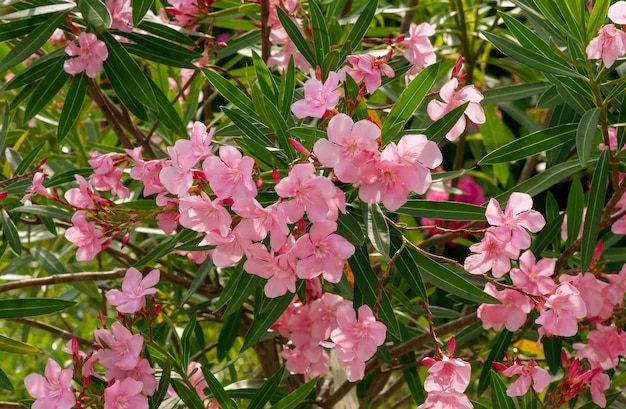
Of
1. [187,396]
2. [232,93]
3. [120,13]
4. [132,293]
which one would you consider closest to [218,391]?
[187,396]

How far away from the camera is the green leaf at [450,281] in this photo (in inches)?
49.5

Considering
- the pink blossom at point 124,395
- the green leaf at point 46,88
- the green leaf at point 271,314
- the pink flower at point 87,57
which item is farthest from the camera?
the green leaf at point 46,88

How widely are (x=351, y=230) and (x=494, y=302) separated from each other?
0.26 m

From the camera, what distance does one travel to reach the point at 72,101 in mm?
1580

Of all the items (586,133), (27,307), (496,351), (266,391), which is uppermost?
(586,133)

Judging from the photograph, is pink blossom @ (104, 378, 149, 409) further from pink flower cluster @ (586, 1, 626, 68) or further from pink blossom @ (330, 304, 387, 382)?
pink flower cluster @ (586, 1, 626, 68)

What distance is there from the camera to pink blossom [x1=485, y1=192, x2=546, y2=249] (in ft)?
3.89

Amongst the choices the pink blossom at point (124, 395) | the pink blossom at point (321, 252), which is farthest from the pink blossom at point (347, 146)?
the pink blossom at point (124, 395)

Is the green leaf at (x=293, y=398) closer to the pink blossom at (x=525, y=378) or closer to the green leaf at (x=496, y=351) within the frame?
the pink blossom at (x=525, y=378)

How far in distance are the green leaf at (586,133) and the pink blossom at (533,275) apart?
6.4 inches

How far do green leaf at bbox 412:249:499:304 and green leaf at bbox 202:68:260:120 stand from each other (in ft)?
1.11

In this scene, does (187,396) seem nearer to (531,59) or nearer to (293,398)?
(293,398)

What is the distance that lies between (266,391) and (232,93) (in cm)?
→ 48

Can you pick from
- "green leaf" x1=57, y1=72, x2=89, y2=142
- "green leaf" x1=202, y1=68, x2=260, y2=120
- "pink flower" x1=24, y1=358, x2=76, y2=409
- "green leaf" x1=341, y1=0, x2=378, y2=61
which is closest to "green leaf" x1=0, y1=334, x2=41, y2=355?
"pink flower" x1=24, y1=358, x2=76, y2=409
